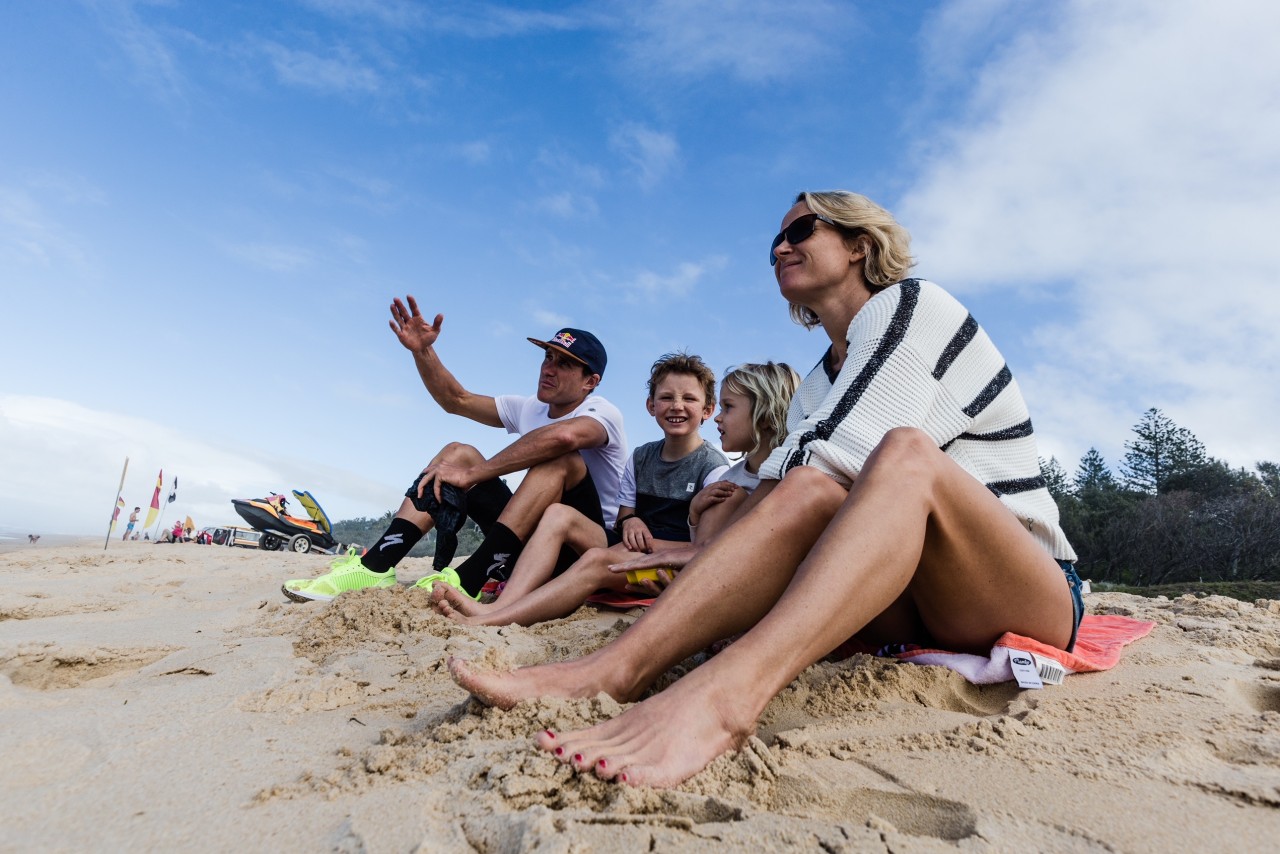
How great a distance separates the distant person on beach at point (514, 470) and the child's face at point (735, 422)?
1.89 ft

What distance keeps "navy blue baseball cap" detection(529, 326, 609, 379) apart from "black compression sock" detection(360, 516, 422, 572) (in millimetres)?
1193

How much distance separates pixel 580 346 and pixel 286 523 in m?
11.1

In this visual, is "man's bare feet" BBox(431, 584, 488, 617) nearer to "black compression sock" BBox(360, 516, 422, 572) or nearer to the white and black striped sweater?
"black compression sock" BBox(360, 516, 422, 572)

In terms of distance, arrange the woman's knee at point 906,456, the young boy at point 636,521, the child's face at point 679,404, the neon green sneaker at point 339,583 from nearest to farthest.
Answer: the woman's knee at point 906,456 → the young boy at point 636,521 → the neon green sneaker at point 339,583 → the child's face at point 679,404

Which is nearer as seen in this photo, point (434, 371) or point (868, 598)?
point (868, 598)

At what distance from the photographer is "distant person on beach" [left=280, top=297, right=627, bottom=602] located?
11.1ft

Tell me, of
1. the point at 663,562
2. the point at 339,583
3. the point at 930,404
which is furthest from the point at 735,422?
the point at 339,583

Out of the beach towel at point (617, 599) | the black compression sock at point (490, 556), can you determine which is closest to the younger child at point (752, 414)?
the beach towel at point (617, 599)

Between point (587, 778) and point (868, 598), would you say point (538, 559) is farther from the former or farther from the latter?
point (587, 778)

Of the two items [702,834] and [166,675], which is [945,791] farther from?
[166,675]

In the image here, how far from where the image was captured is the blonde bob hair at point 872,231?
2.12 metres

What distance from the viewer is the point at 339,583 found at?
3318 millimetres

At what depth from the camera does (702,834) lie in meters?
0.90

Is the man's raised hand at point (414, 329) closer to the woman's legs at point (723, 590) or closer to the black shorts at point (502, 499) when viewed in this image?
the black shorts at point (502, 499)
